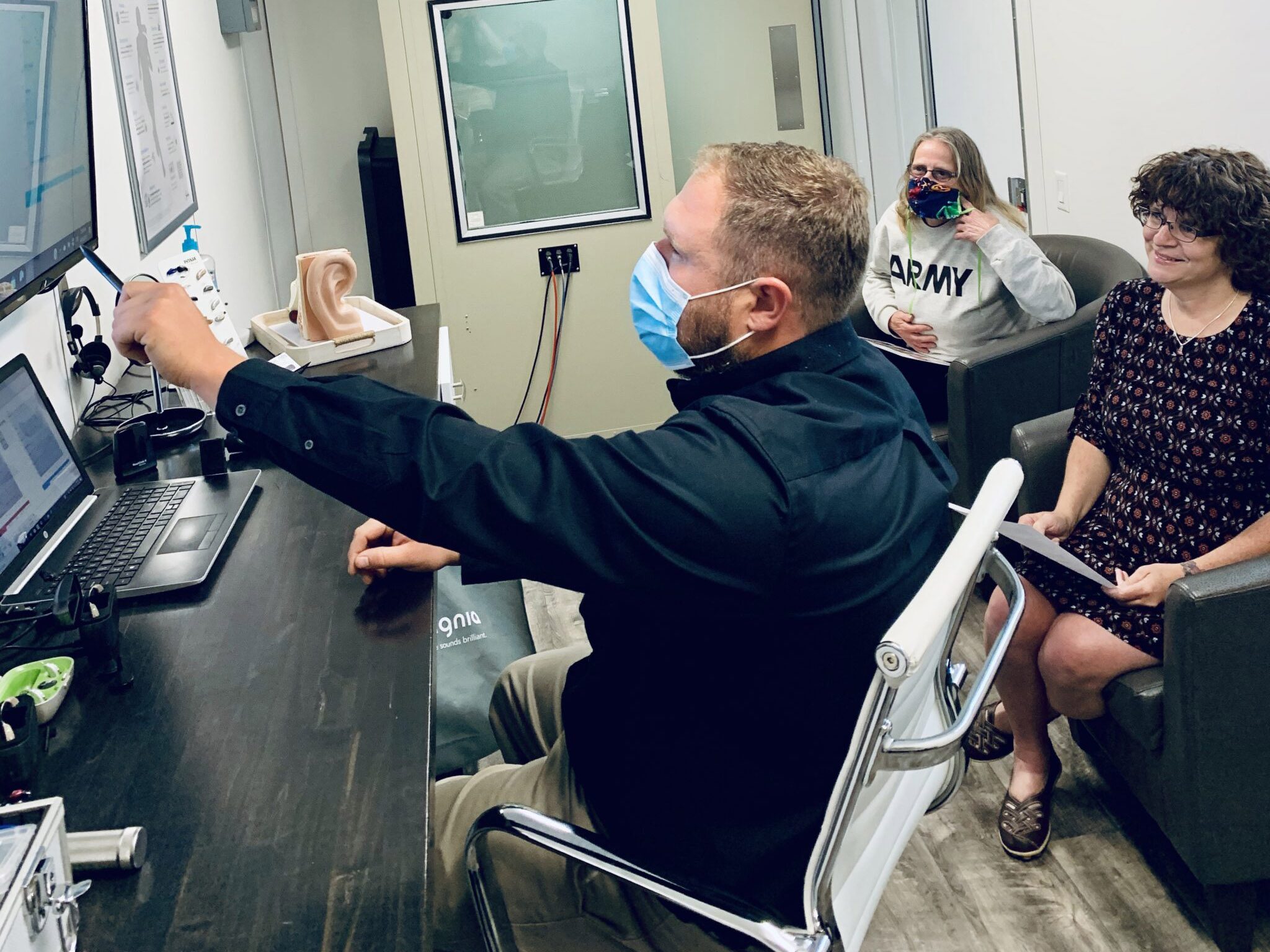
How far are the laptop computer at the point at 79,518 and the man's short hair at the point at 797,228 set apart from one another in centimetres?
79

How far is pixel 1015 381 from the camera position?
284 cm

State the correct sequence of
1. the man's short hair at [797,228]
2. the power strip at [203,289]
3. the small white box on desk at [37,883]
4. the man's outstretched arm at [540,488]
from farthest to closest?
the power strip at [203,289] → the man's short hair at [797,228] → the man's outstretched arm at [540,488] → the small white box on desk at [37,883]

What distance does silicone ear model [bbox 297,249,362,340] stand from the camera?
8.25ft

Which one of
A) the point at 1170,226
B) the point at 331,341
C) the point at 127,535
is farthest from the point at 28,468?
the point at 1170,226

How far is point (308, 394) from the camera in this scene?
1.09 metres

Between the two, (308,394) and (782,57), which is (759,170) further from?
(782,57)

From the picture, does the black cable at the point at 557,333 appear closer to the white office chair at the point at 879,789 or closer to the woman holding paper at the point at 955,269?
the woman holding paper at the point at 955,269

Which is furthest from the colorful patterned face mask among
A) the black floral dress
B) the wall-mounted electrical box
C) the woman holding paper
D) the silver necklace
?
the wall-mounted electrical box

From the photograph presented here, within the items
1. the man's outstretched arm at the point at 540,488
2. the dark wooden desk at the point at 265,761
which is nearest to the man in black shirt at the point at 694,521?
the man's outstretched arm at the point at 540,488

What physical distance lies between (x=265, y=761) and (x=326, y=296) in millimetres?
1621

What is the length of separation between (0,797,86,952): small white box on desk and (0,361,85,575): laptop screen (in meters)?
0.71

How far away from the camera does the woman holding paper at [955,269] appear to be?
9.39 ft

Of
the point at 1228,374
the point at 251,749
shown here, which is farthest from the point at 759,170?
the point at 1228,374

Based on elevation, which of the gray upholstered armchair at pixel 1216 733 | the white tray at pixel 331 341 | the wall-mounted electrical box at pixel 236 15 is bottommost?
the gray upholstered armchair at pixel 1216 733
